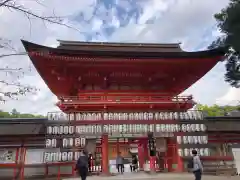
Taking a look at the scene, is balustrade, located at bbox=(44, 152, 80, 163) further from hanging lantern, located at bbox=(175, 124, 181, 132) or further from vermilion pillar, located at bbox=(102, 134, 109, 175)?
hanging lantern, located at bbox=(175, 124, 181, 132)

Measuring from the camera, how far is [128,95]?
1714 cm

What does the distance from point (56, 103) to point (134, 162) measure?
8.74 meters

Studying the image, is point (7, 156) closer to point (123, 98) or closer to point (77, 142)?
point (77, 142)

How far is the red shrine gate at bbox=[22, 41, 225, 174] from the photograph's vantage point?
50.0 feet

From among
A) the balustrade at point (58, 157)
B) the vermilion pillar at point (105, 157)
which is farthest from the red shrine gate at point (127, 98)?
the balustrade at point (58, 157)

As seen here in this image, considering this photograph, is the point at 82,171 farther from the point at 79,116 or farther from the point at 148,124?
the point at 148,124

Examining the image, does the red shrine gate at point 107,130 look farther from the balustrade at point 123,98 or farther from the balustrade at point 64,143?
the balustrade at point 123,98

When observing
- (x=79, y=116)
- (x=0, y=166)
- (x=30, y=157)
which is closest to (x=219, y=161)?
(x=79, y=116)

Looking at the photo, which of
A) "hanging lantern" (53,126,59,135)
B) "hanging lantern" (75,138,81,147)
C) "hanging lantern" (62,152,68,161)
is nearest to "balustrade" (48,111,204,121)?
"hanging lantern" (53,126,59,135)

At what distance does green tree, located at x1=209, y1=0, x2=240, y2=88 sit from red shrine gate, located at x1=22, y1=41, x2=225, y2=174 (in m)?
2.65

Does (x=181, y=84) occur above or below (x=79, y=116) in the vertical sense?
above

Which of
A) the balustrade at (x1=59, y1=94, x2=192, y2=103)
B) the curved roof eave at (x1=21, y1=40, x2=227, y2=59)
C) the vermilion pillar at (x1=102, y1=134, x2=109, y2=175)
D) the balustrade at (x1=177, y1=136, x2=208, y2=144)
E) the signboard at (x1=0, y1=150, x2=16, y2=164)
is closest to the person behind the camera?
the curved roof eave at (x1=21, y1=40, x2=227, y2=59)

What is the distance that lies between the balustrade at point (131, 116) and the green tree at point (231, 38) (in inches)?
181

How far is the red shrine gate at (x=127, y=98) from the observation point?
15250mm
